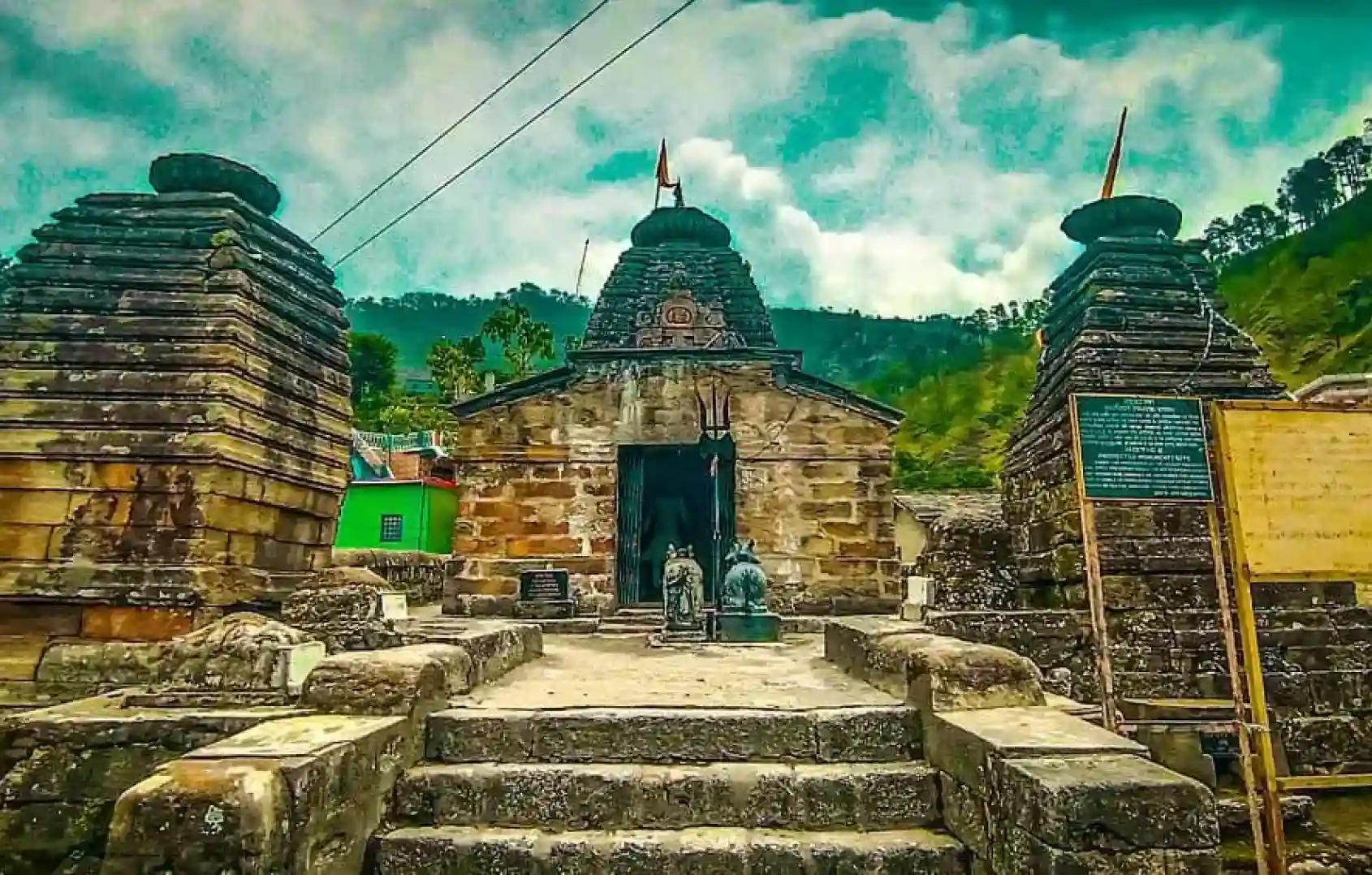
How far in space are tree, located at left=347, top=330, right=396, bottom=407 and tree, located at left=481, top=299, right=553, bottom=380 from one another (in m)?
7.52

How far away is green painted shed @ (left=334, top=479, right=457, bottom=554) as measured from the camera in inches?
977

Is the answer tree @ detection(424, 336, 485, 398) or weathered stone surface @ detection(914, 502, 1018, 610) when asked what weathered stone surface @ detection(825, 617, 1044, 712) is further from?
tree @ detection(424, 336, 485, 398)

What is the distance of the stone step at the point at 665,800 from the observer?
3635 mm

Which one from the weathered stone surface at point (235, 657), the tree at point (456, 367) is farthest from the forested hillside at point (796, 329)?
the weathered stone surface at point (235, 657)

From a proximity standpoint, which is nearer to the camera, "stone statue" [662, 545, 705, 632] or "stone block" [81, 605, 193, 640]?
"stone block" [81, 605, 193, 640]

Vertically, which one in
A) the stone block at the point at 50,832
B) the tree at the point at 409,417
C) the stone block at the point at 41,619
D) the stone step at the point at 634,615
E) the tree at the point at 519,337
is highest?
the tree at the point at 519,337

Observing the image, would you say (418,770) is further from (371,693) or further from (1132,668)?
(1132,668)

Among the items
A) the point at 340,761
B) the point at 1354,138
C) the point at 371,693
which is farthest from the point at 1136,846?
the point at 1354,138

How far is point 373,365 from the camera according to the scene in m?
48.7

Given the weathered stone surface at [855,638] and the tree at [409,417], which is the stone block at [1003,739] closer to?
the weathered stone surface at [855,638]

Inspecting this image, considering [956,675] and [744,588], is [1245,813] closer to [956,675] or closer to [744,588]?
[956,675]

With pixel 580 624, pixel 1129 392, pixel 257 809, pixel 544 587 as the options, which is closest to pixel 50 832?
pixel 257 809

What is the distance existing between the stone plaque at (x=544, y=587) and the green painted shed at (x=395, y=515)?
1443cm

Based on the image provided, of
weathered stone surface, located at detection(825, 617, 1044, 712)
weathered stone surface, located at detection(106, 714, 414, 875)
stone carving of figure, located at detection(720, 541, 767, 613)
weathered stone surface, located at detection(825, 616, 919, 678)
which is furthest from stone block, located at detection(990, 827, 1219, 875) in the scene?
stone carving of figure, located at detection(720, 541, 767, 613)
